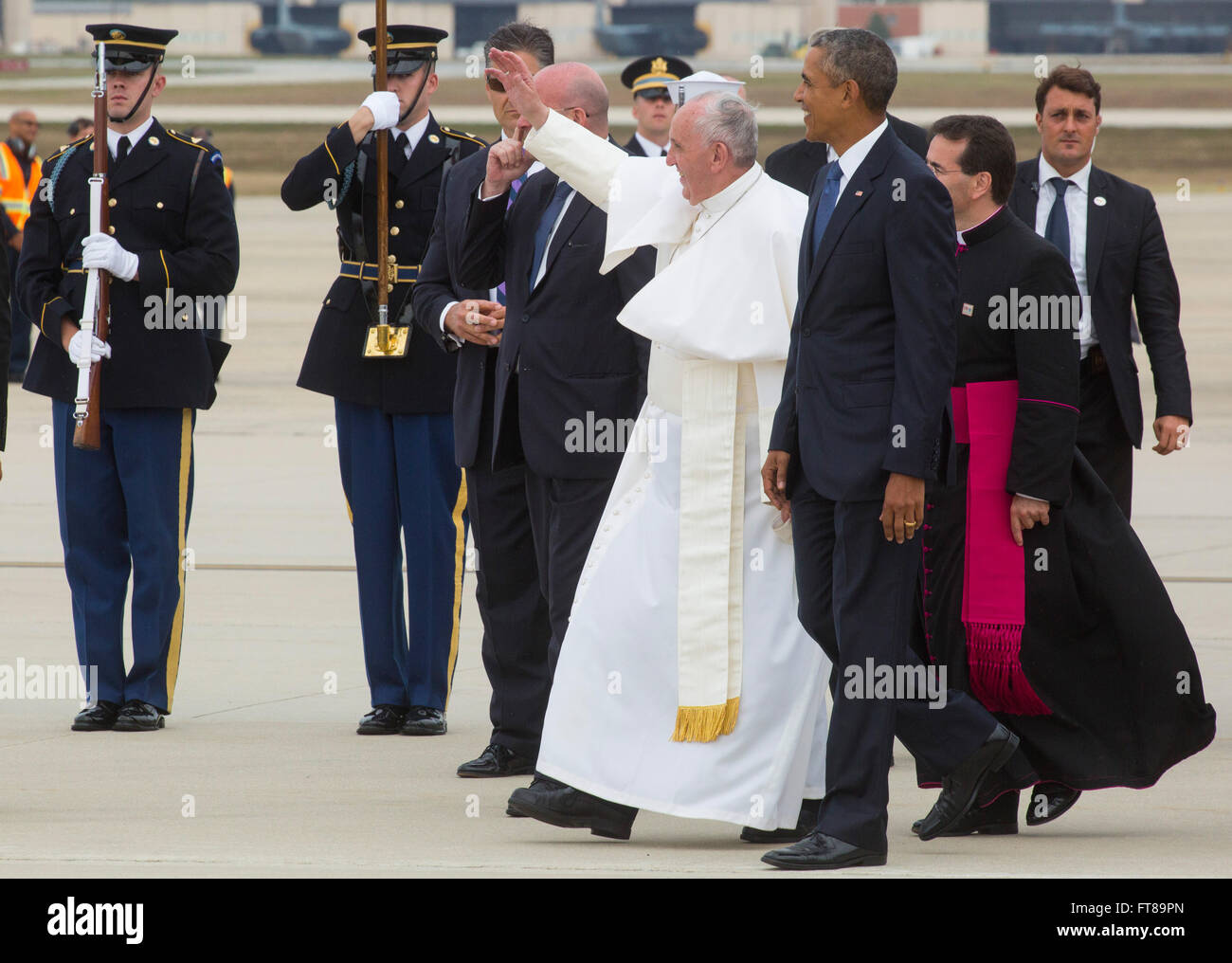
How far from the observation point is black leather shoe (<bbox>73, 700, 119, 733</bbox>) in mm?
7090

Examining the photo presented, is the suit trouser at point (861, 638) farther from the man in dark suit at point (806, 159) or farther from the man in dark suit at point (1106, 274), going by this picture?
the man in dark suit at point (806, 159)

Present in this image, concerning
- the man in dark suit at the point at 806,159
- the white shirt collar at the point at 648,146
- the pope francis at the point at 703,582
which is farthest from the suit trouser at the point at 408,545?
the white shirt collar at the point at 648,146

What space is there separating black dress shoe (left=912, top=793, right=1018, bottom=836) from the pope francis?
40cm

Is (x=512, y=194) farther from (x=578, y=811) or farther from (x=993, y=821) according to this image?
(x=993, y=821)

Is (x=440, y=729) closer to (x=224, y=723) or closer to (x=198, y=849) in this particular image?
(x=224, y=723)

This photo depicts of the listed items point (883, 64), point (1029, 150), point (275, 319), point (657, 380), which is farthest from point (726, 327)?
point (1029, 150)

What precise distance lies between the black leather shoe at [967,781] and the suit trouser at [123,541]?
2.81 metres

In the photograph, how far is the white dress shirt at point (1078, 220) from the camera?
21.9ft

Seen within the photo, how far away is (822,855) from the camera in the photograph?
200 inches

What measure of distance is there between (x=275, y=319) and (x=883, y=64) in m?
18.3

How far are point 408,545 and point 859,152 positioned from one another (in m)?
2.66

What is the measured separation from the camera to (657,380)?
5707 mm

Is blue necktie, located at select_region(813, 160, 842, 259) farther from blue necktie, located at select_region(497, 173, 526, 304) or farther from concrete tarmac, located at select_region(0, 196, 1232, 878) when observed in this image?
concrete tarmac, located at select_region(0, 196, 1232, 878)
